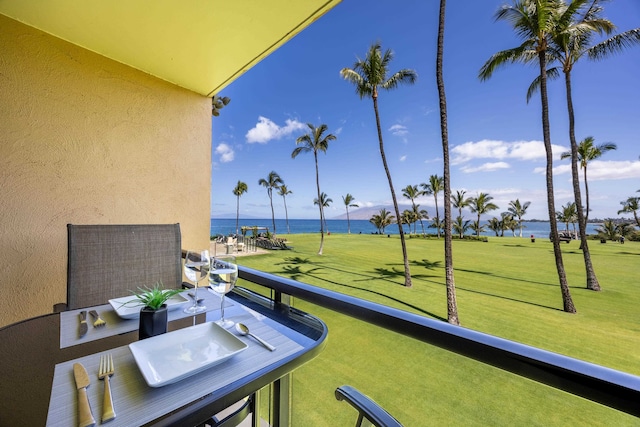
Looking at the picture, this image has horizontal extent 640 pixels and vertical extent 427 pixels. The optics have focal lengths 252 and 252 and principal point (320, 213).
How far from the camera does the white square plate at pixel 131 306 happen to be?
76 centimetres

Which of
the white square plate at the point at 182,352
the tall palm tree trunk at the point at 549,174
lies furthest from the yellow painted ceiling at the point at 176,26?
the tall palm tree trunk at the point at 549,174

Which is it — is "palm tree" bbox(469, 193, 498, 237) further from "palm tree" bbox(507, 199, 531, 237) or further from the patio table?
the patio table

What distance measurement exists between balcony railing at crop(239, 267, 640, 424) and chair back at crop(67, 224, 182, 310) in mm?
1079

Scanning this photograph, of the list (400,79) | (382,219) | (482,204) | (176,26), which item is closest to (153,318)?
(176,26)

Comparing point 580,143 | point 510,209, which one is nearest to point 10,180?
point 580,143

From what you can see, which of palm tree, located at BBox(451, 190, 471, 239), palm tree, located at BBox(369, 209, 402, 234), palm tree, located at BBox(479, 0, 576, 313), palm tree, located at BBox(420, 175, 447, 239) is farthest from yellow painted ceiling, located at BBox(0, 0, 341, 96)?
palm tree, located at BBox(369, 209, 402, 234)

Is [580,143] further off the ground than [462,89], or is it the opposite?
[462,89]

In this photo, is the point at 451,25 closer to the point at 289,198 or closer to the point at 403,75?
the point at 403,75

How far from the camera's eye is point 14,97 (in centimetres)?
152

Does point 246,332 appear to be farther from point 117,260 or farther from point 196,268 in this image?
point 117,260

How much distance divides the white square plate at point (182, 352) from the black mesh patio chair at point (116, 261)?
85 centimetres

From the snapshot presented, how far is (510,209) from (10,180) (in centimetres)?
3231

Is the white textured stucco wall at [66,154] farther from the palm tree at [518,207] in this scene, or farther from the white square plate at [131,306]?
the palm tree at [518,207]

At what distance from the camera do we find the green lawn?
2574 millimetres
